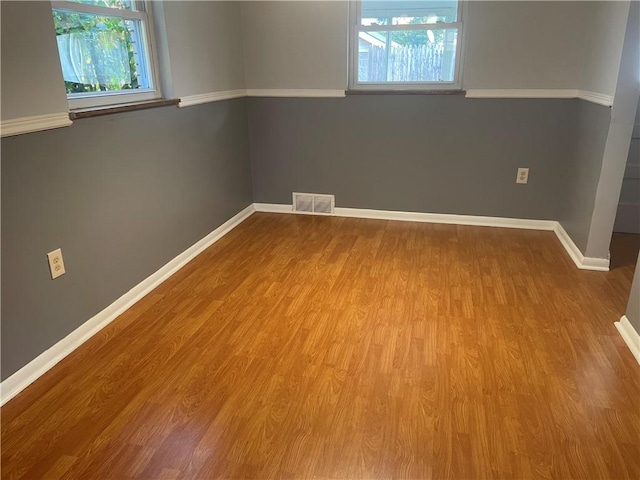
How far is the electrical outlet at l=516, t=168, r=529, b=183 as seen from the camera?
133 inches

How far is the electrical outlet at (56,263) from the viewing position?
190 centimetres

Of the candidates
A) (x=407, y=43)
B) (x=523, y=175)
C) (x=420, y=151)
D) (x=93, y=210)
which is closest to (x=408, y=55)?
(x=407, y=43)

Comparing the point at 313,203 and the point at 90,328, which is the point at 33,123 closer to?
the point at 90,328

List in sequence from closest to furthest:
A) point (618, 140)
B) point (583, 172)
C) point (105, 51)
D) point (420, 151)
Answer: point (105, 51)
point (618, 140)
point (583, 172)
point (420, 151)

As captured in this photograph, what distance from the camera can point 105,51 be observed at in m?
2.29

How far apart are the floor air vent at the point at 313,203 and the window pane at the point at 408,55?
1002 millimetres

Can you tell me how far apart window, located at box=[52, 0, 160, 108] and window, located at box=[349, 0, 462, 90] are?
157 cm

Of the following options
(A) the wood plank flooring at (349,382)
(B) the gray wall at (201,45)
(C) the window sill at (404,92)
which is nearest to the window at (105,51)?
(B) the gray wall at (201,45)

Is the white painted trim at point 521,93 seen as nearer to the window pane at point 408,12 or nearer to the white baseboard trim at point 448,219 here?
the window pane at point 408,12

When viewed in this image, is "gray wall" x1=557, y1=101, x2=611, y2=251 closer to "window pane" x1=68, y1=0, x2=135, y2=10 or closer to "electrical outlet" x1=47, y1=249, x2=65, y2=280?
"window pane" x1=68, y1=0, x2=135, y2=10

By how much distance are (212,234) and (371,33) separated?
188 centimetres

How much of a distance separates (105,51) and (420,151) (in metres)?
2.23

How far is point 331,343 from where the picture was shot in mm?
2080

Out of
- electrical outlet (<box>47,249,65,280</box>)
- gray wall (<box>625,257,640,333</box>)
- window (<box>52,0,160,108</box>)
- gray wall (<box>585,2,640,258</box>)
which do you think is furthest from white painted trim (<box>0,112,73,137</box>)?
gray wall (<box>585,2,640,258</box>)
